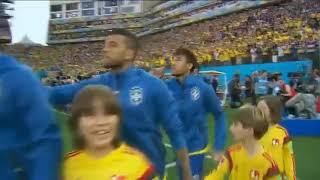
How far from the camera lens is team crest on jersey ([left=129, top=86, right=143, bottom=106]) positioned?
11.9 ft

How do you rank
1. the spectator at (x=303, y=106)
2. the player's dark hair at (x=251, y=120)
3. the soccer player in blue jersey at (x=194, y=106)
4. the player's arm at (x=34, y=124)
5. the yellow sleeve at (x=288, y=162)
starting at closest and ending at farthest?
the player's arm at (x=34, y=124) → the player's dark hair at (x=251, y=120) → the yellow sleeve at (x=288, y=162) → the soccer player in blue jersey at (x=194, y=106) → the spectator at (x=303, y=106)

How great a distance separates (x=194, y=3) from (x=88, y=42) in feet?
34.8

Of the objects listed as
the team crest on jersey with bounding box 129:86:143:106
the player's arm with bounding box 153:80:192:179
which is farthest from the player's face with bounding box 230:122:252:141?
the team crest on jersey with bounding box 129:86:143:106

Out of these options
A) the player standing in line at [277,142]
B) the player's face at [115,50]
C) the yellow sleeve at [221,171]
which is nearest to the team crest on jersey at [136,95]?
the player's face at [115,50]

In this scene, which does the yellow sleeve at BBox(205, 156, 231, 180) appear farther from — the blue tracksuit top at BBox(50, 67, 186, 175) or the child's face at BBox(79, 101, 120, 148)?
the child's face at BBox(79, 101, 120, 148)

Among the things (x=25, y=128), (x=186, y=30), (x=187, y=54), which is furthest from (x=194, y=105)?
(x=186, y=30)

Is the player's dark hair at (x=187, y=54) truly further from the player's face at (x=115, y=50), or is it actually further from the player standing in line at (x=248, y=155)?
the player's face at (x=115, y=50)

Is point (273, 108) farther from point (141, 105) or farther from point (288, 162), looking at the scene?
point (141, 105)

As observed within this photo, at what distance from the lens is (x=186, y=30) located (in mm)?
44469

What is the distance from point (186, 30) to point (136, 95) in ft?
135

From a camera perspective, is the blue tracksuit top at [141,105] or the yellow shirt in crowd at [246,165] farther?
the yellow shirt in crowd at [246,165]

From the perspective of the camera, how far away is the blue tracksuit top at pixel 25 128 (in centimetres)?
222

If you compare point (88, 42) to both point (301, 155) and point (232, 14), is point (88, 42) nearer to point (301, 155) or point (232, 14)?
point (232, 14)

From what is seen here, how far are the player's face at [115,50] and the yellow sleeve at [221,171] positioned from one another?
3.29 ft
